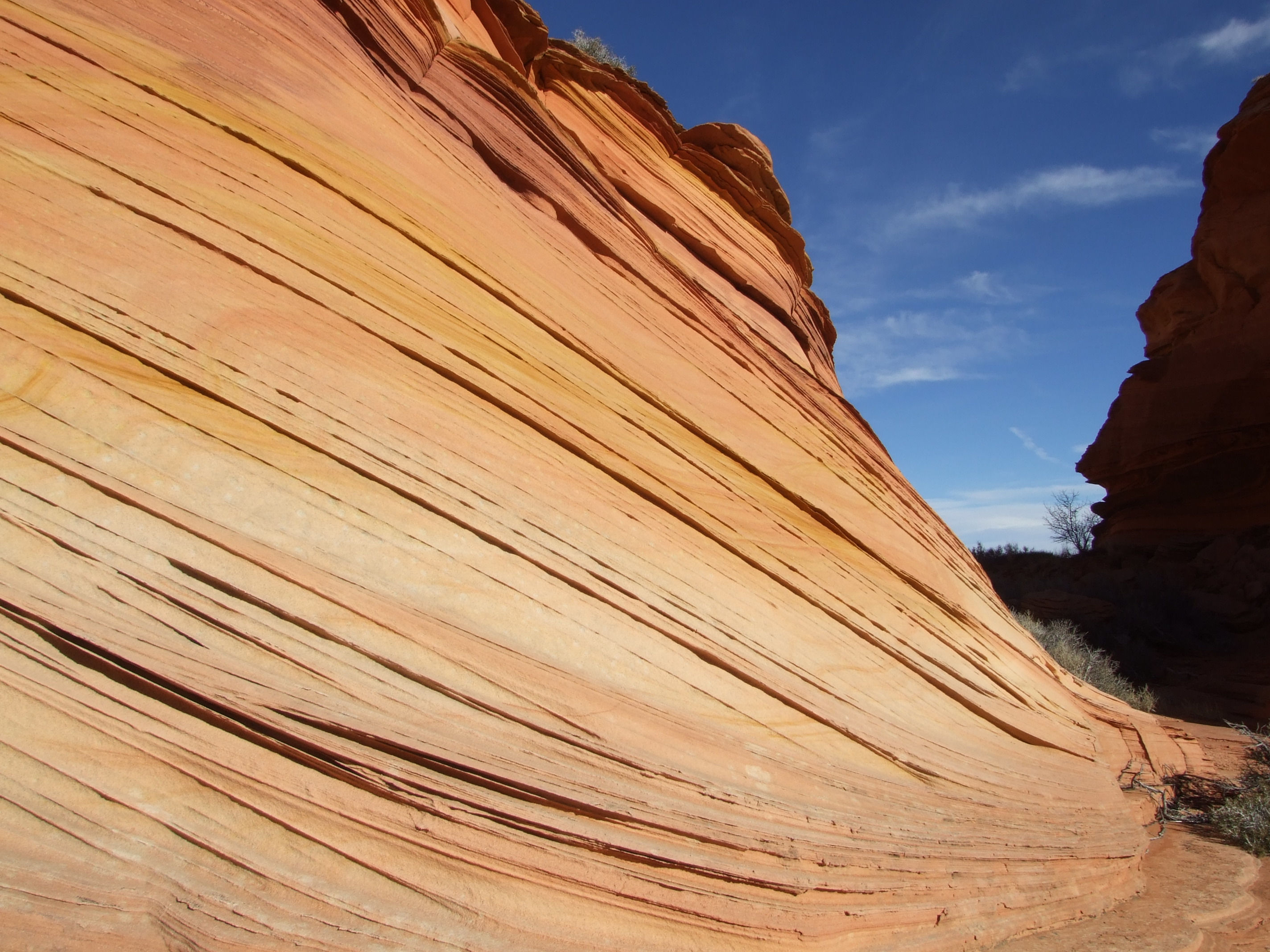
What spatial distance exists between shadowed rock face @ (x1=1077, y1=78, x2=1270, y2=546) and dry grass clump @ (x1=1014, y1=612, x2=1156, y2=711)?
398 inches

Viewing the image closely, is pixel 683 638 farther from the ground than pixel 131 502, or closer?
closer

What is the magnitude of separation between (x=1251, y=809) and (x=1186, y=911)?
102 inches

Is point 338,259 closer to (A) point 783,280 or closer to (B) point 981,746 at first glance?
(B) point 981,746

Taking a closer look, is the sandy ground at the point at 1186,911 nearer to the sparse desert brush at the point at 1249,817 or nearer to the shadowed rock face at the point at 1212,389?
the sparse desert brush at the point at 1249,817

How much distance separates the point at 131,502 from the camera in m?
2.54

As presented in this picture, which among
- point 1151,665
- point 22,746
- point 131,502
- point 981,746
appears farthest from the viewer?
point 1151,665

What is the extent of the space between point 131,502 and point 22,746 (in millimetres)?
799

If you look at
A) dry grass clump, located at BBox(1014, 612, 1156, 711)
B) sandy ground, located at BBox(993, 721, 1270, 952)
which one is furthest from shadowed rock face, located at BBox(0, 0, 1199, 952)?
dry grass clump, located at BBox(1014, 612, 1156, 711)

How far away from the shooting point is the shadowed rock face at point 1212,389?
1891 centimetres

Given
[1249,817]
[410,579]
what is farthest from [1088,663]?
[410,579]

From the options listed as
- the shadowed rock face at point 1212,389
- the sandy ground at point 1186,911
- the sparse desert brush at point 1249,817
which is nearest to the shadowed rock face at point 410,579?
the sandy ground at point 1186,911

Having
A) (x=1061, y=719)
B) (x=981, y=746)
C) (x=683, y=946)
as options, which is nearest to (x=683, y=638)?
(x=683, y=946)

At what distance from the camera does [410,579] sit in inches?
118

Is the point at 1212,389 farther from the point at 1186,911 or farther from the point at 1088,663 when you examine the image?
the point at 1186,911
